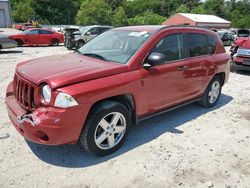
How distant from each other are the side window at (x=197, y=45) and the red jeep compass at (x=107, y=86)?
0.06 feet

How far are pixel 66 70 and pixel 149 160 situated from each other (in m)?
1.69

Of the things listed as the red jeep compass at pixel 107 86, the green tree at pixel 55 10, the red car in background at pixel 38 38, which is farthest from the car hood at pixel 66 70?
the green tree at pixel 55 10

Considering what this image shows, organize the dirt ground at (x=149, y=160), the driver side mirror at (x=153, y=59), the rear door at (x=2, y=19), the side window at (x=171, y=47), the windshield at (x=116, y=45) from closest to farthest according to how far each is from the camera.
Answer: the dirt ground at (x=149, y=160)
the driver side mirror at (x=153, y=59)
the windshield at (x=116, y=45)
the side window at (x=171, y=47)
the rear door at (x=2, y=19)

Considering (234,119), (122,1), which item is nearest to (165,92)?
(234,119)

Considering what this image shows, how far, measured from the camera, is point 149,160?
3.80 metres

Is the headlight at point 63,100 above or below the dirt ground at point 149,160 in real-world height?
above

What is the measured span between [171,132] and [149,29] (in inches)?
71.0

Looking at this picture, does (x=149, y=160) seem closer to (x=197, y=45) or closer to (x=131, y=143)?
(x=131, y=143)

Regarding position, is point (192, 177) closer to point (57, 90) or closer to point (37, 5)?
point (57, 90)

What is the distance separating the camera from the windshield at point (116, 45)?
418 centimetres

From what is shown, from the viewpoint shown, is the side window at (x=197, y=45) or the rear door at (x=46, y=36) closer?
the side window at (x=197, y=45)

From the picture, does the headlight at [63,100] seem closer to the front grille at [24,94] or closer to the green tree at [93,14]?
the front grille at [24,94]

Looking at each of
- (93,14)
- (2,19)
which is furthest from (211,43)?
(93,14)

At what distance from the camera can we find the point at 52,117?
3.23 metres
